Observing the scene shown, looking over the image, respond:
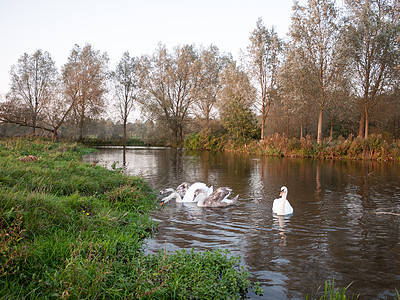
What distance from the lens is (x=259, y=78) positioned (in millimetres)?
34312

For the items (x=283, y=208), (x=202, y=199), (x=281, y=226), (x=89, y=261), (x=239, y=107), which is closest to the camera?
(x=89, y=261)

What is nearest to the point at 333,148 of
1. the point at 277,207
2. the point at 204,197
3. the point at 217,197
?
the point at 277,207

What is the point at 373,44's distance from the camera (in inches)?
1055

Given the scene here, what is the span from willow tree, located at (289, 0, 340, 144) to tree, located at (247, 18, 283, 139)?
5.71 meters

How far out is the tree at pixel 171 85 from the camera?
43594mm

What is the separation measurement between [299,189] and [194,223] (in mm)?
6314

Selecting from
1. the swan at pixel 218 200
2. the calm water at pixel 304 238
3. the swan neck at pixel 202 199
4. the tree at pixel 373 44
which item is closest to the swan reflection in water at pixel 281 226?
the calm water at pixel 304 238

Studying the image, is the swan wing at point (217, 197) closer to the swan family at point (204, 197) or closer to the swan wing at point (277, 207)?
the swan family at point (204, 197)

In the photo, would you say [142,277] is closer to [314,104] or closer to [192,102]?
[314,104]

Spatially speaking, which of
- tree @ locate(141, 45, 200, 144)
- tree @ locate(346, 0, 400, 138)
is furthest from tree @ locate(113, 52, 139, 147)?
tree @ locate(346, 0, 400, 138)

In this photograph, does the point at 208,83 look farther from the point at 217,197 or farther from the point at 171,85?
the point at 217,197

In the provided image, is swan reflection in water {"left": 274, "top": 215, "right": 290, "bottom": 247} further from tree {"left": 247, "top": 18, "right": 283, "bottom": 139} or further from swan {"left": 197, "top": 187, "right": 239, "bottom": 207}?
tree {"left": 247, "top": 18, "right": 283, "bottom": 139}

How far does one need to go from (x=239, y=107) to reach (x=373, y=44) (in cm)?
1571

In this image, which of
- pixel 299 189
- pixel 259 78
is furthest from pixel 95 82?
pixel 299 189
